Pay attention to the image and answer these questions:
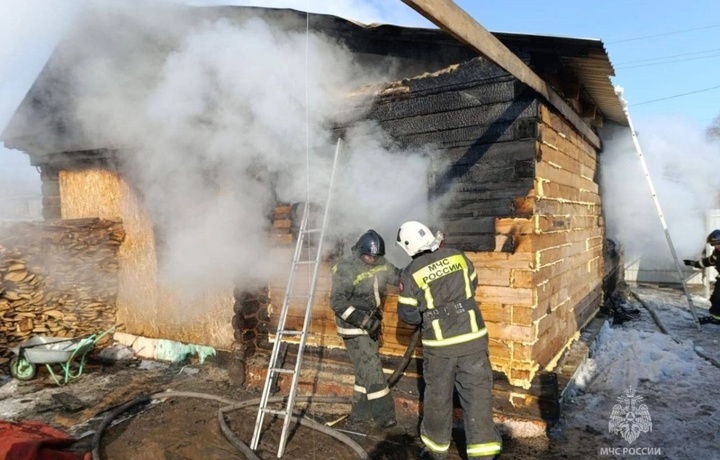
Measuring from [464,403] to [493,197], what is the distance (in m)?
1.98

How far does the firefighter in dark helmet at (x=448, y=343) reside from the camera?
3701 millimetres

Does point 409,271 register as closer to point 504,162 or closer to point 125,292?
point 504,162

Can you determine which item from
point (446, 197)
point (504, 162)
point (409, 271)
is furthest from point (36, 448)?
point (504, 162)

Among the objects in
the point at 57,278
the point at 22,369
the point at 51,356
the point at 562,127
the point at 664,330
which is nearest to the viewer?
the point at 562,127

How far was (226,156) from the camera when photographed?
5.89m

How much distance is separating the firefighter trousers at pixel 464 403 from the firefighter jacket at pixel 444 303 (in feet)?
0.40

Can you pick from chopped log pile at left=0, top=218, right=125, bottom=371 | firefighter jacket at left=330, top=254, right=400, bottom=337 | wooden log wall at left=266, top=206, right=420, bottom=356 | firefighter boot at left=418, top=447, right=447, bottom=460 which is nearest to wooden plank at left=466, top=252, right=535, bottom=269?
firefighter jacket at left=330, top=254, right=400, bottom=337

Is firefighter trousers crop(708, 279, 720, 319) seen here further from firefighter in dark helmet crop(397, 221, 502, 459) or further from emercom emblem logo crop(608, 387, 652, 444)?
firefighter in dark helmet crop(397, 221, 502, 459)

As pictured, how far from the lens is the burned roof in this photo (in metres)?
4.30

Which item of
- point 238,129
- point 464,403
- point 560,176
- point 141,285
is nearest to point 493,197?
point 560,176

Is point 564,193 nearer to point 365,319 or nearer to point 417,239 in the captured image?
point 417,239

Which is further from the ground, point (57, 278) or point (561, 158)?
point (561, 158)

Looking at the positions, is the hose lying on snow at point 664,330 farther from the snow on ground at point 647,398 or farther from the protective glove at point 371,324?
the protective glove at point 371,324

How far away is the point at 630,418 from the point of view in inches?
173
